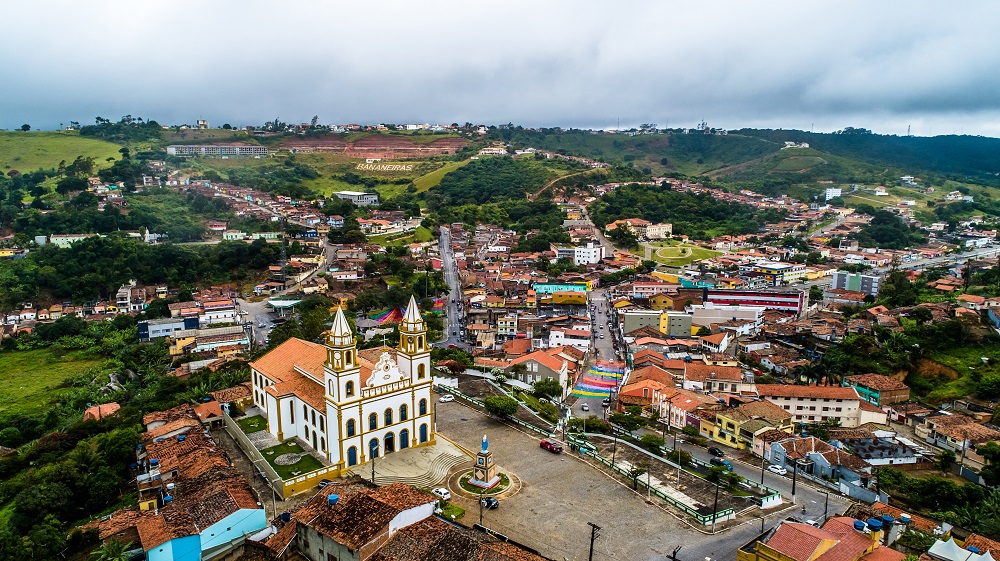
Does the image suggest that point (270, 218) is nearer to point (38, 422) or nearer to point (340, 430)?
point (38, 422)

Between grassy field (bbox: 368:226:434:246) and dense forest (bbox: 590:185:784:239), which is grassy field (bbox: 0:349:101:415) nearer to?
grassy field (bbox: 368:226:434:246)

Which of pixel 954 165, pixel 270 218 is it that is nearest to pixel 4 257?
pixel 270 218

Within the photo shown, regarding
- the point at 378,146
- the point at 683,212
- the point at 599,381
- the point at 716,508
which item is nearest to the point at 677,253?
the point at 683,212

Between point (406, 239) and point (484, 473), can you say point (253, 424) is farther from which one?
point (406, 239)

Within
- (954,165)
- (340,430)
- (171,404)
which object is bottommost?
(171,404)

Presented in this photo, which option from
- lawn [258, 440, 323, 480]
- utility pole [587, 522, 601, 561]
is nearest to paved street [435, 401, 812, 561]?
utility pole [587, 522, 601, 561]

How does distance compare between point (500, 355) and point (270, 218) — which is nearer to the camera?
point (500, 355)
